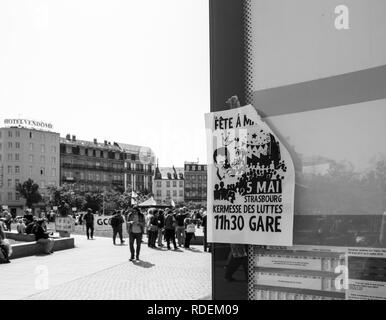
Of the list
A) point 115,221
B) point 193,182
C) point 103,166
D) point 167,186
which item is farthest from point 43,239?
point 167,186

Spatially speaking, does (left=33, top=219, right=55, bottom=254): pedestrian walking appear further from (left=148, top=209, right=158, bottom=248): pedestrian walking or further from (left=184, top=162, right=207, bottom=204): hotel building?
(left=184, top=162, right=207, bottom=204): hotel building

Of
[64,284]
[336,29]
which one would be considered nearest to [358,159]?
[336,29]

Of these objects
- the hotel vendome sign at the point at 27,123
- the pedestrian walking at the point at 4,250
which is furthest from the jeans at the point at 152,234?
the hotel vendome sign at the point at 27,123

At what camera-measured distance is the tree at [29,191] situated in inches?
4011

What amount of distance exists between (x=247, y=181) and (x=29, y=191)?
106 metres

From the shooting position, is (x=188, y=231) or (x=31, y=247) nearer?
(x=31, y=247)

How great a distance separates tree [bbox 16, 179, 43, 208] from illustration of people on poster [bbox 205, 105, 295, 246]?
105 metres

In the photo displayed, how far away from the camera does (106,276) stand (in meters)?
12.0

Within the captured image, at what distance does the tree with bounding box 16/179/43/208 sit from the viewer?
102 meters

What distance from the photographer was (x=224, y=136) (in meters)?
2.80

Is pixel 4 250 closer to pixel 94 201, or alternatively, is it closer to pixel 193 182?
pixel 94 201

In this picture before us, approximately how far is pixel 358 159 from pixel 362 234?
353 mm

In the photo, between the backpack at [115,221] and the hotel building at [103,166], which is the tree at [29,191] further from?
the backpack at [115,221]
